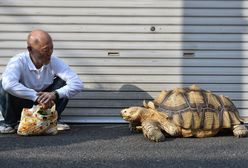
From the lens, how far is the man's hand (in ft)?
17.0

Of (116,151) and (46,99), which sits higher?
(46,99)

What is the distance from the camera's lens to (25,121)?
5176 mm

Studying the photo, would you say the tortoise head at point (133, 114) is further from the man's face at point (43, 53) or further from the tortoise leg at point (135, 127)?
the man's face at point (43, 53)

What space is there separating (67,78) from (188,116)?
4.71ft

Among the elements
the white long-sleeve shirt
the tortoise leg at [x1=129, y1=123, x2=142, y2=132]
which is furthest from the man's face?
the tortoise leg at [x1=129, y1=123, x2=142, y2=132]

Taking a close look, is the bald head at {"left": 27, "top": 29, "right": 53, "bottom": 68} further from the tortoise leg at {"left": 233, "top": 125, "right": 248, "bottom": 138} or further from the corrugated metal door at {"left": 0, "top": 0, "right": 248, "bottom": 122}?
the tortoise leg at {"left": 233, "top": 125, "right": 248, "bottom": 138}

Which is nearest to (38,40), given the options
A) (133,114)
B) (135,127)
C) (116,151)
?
(133,114)

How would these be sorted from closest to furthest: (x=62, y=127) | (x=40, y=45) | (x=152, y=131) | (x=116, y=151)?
(x=116, y=151)
(x=152, y=131)
(x=40, y=45)
(x=62, y=127)

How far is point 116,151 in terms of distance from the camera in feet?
14.9

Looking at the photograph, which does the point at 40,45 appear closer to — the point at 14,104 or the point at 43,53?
the point at 43,53

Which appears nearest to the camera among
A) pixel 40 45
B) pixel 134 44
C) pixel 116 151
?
pixel 116 151

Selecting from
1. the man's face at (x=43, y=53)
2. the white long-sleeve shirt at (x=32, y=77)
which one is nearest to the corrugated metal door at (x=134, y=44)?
the white long-sleeve shirt at (x=32, y=77)

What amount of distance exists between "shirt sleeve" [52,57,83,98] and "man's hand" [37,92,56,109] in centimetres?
17

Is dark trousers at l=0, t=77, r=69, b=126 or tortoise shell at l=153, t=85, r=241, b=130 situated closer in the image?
tortoise shell at l=153, t=85, r=241, b=130
